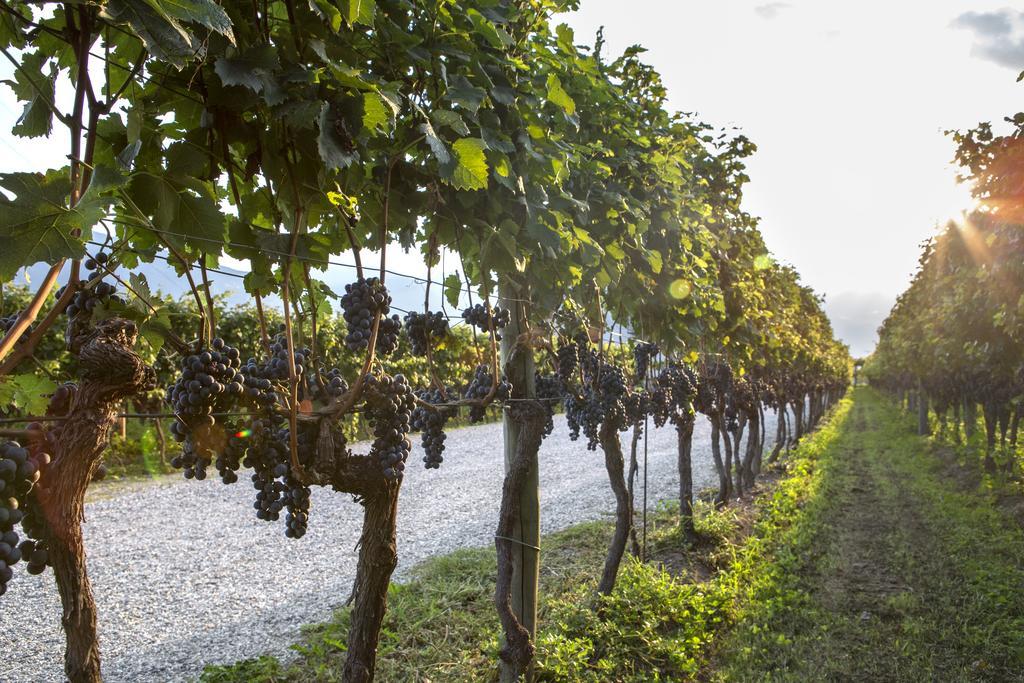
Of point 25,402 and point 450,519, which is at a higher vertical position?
point 25,402

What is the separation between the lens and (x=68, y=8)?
132 cm

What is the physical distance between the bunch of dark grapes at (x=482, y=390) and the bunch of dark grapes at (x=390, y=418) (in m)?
0.87

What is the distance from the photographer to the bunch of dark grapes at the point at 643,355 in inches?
213

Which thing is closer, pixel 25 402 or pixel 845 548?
pixel 25 402

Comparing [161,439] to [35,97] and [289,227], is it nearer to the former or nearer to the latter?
[289,227]

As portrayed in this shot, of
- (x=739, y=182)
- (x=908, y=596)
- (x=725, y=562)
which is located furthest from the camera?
(x=739, y=182)

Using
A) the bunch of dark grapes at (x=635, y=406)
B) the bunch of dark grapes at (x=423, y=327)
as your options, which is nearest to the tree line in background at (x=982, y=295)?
the bunch of dark grapes at (x=635, y=406)

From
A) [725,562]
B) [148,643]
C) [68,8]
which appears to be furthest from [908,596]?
[68,8]

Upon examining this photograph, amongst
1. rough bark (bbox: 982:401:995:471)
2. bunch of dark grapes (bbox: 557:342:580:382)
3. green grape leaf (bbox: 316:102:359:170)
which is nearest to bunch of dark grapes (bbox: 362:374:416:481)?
green grape leaf (bbox: 316:102:359:170)

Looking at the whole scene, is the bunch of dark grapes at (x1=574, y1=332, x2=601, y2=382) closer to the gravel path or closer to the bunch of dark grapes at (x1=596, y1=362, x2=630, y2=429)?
the bunch of dark grapes at (x1=596, y1=362, x2=630, y2=429)

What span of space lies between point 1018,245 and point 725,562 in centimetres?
391

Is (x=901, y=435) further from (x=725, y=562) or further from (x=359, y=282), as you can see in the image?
(x=359, y=282)

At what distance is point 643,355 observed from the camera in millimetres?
5578

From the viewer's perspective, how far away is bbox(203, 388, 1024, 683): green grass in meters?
4.31
